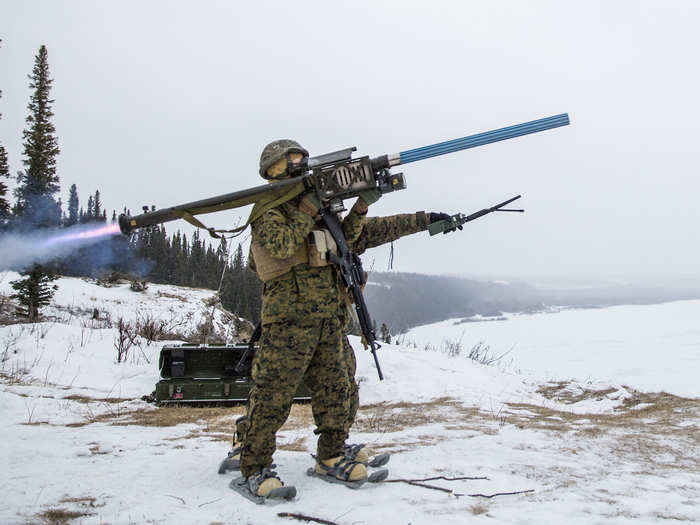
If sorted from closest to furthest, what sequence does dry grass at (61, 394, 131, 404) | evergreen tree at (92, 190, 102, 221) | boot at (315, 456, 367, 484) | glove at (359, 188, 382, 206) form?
boot at (315, 456, 367, 484)
glove at (359, 188, 382, 206)
dry grass at (61, 394, 131, 404)
evergreen tree at (92, 190, 102, 221)

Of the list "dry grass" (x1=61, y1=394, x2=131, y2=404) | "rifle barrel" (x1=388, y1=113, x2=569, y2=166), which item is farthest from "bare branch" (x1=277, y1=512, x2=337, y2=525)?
"dry grass" (x1=61, y1=394, x2=131, y2=404)

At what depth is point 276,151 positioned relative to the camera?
3656mm

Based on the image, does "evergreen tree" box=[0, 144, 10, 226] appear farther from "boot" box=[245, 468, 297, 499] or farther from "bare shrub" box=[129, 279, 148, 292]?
"boot" box=[245, 468, 297, 499]

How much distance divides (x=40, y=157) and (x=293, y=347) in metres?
31.3

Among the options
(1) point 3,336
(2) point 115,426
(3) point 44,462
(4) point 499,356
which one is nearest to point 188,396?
(2) point 115,426

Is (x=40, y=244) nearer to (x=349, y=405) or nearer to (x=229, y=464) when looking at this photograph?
(x=229, y=464)

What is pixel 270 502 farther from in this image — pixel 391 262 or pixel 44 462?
pixel 391 262

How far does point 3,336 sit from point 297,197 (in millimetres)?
8446

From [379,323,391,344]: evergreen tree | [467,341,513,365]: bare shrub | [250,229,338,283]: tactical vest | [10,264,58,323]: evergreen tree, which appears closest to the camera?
[250,229,338,283]: tactical vest

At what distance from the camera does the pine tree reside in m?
28.3

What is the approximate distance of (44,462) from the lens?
12.0ft

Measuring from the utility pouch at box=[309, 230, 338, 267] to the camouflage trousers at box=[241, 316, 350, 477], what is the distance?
410 millimetres

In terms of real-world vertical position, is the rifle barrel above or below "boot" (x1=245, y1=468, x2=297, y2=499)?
above

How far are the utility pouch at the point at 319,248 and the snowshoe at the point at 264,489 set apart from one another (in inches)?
56.1
